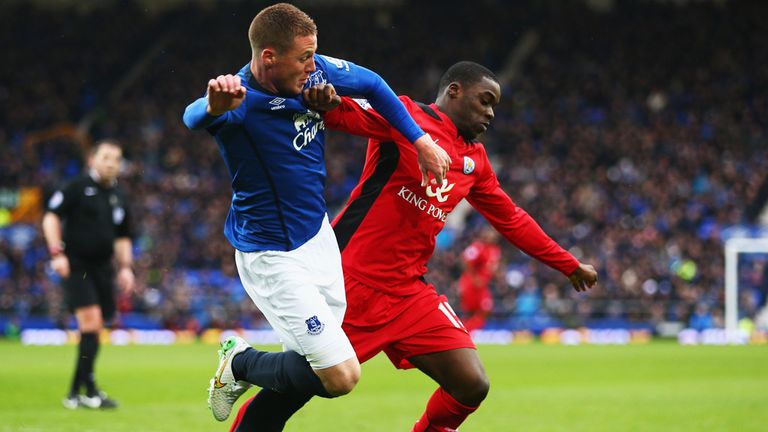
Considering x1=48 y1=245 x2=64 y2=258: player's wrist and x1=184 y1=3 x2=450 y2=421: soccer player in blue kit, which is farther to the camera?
x1=48 y1=245 x2=64 y2=258: player's wrist

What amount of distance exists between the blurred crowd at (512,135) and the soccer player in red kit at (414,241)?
65.7 feet

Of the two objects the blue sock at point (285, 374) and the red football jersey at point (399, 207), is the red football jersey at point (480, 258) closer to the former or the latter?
the red football jersey at point (399, 207)

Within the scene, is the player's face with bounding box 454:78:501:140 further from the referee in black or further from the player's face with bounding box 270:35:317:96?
the referee in black

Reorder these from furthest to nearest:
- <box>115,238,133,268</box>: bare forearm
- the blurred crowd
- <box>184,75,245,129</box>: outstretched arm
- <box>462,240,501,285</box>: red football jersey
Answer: the blurred crowd, <box>462,240,501,285</box>: red football jersey, <box>115,238,133,268</box>: bare forearm, <box>184,75,245,129</box>: outstretched arm

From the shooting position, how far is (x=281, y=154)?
5.13 m

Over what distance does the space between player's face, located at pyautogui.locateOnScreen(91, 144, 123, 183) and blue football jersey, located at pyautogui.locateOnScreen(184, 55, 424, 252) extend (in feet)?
15.7

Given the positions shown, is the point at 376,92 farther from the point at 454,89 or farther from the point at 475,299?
the point at 475,299

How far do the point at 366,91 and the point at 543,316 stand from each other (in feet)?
69.9

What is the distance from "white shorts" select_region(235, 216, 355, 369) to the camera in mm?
5070

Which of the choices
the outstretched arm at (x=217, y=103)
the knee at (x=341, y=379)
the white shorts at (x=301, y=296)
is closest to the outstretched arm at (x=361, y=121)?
the outstretched arm at (x=217, y=103)

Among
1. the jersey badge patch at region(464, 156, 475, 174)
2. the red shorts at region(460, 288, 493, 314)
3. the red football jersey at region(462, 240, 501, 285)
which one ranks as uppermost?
the jersey badge patch at region(464, 156, 475, 174)

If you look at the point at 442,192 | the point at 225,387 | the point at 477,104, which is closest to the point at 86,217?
the point at 225,387

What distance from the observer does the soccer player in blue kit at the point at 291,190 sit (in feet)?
16.5

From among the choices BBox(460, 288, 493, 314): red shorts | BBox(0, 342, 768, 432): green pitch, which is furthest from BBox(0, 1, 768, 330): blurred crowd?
BBox(0, 342, 768, 432): green pitch
